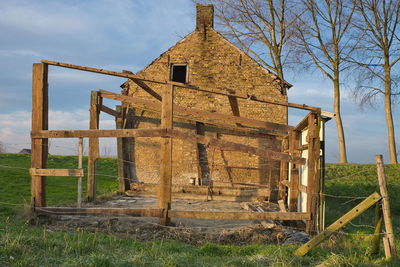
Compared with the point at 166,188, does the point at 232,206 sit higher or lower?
lower

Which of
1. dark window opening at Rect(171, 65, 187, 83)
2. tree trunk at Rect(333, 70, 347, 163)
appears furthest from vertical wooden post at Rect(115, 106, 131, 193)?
tree trunk at Rect(333, 70, 347, 163)

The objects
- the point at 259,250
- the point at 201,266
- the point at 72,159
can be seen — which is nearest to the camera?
the point at 201,266

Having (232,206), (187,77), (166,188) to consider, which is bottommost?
(232,206)

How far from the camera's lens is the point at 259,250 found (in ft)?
19.8

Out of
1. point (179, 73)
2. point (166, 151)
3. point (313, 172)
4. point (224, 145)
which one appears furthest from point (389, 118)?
point (166, 151)

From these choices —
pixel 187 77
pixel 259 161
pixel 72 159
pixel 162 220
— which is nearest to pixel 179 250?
pixel 162 220

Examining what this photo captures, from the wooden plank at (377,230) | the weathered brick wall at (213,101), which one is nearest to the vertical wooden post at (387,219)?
the wooden plank at (377,230)

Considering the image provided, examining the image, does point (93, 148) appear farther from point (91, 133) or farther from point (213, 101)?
point (213, 101)

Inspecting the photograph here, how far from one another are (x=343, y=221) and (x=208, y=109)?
10.3 meters

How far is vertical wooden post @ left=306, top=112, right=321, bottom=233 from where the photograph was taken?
311 inches

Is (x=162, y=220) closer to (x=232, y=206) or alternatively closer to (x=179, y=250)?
(x=179, y=250)

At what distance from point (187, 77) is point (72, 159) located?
1051 cm

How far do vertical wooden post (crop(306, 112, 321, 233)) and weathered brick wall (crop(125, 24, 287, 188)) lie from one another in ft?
20.6

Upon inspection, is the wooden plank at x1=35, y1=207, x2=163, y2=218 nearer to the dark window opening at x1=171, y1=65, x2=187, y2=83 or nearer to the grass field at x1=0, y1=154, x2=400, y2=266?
the grass field at x1=0, y1=154, x2=400, y2=266
